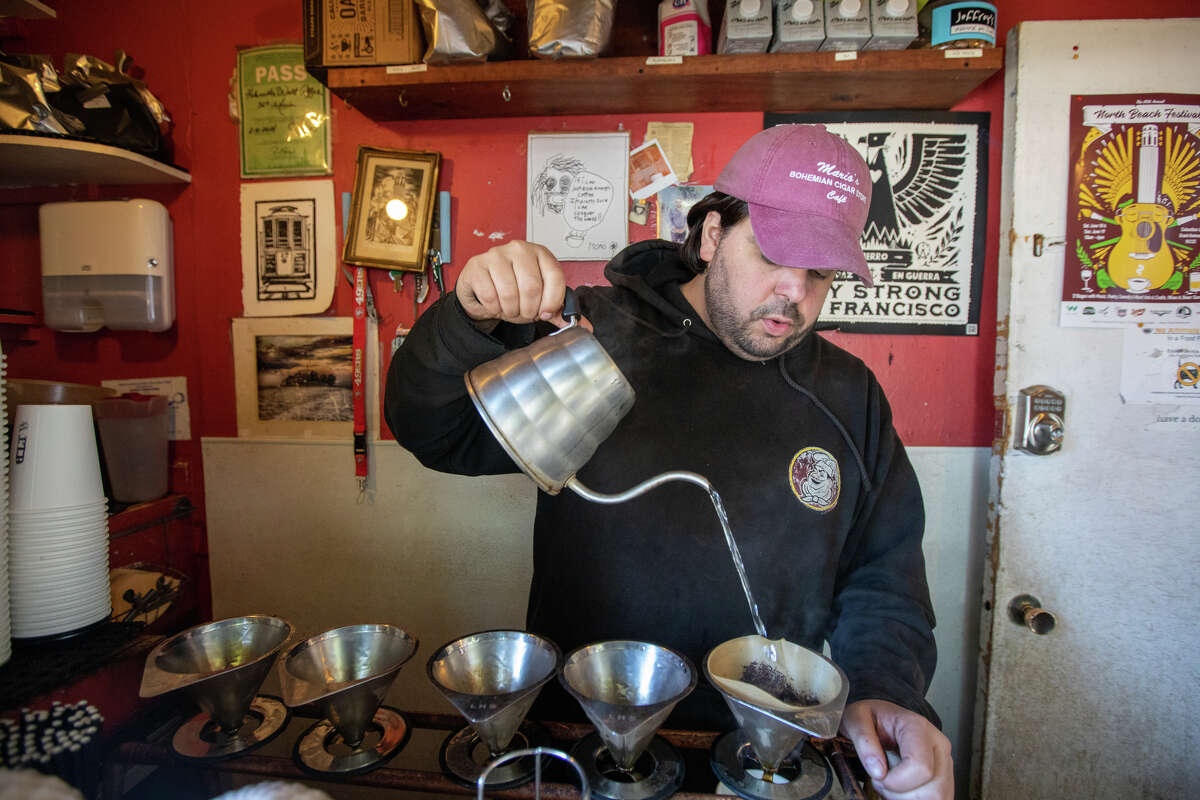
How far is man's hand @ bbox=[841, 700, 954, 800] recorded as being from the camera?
881mm

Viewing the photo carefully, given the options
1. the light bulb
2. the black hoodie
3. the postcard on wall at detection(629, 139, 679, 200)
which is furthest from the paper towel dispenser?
the postcard on wall at detection(629, 139, 679, 200)

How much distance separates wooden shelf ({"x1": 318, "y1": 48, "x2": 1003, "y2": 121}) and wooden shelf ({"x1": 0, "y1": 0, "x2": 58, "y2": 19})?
80cm

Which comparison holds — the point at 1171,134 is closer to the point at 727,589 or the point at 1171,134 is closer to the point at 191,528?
the point at 727,589

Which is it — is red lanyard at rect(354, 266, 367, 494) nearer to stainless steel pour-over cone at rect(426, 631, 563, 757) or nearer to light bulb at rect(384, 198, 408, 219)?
light bulb at rect(384, 198, 408, 219)

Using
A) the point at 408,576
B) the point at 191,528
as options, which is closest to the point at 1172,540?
the point at 408,576

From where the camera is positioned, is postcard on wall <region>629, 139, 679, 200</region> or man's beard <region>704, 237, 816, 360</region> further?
postcard on wall <region>629, 139, 679, 200</region>

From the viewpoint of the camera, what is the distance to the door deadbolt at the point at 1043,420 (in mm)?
1813

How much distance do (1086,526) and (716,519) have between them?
55.1 inches

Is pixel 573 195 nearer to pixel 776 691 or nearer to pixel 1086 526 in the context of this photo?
pixel 776 691

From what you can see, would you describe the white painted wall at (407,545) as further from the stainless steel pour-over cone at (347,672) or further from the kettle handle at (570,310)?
the kettle handle at (570,310)

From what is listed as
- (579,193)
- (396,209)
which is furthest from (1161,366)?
(396,209)

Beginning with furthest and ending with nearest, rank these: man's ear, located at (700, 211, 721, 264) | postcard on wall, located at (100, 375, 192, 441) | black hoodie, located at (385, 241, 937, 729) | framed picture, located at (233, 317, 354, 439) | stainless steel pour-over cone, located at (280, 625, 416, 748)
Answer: postcard on wall, located at (100, 375, 192, 441) < framed picture, located at (233, 317, 354, 439) < man's ear, located at (700, 211, 721, 264) < black hoodie, located at (385, 241, 937, 729) < stainless steel pour-over cone, located at (280, 625, 416, 748)

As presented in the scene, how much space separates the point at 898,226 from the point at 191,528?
2815 mm

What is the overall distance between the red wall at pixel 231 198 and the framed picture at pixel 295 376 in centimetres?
9
